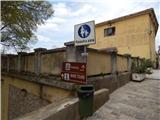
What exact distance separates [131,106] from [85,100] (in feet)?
6.42

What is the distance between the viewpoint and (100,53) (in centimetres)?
725

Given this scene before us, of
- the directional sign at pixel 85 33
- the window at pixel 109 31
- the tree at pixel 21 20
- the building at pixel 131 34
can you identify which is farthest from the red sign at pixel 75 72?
the window at pixel 109 31

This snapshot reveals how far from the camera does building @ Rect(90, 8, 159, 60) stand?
63.1 ft

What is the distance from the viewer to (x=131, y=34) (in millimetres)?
20625

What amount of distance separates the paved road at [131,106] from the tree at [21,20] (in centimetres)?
670

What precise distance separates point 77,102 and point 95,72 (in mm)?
2117

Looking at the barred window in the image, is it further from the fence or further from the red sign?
the red sign

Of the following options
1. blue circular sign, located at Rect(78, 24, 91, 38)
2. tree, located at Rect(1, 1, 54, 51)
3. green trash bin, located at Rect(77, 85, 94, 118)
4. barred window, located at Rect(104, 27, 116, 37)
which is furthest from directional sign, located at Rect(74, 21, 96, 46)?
barred window, located at Rect(104, 27, 116, 37)

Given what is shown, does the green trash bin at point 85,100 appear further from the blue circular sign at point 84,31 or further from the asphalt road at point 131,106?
the blue circular sign at point 84,31

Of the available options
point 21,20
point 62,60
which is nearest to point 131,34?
point 21,20

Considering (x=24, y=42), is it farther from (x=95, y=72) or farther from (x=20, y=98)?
(x=95, y=72)

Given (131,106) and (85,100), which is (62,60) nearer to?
(85,100)

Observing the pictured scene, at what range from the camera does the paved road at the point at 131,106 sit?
529 centimetres

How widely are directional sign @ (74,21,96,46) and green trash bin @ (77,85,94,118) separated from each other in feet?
3.79
